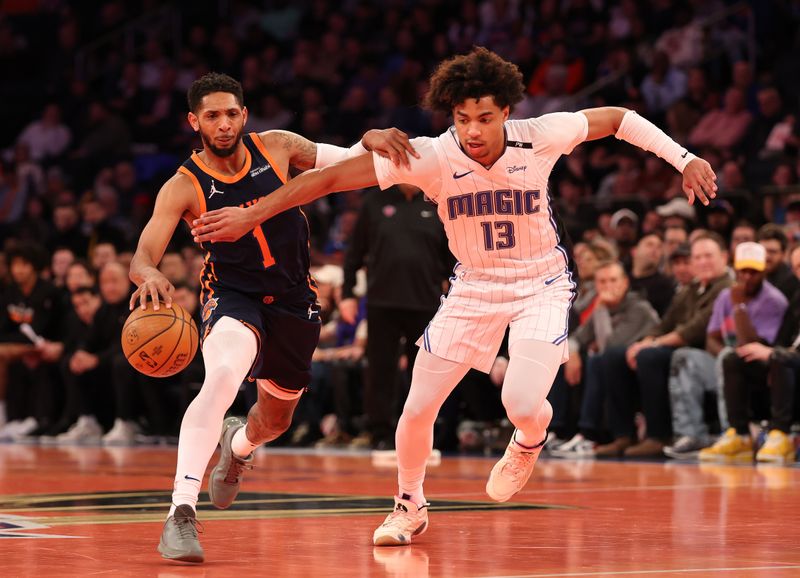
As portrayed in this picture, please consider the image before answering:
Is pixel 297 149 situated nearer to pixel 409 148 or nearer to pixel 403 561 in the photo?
pixel 409 148

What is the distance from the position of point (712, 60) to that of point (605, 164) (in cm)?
198

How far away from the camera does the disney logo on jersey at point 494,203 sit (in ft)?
19.2

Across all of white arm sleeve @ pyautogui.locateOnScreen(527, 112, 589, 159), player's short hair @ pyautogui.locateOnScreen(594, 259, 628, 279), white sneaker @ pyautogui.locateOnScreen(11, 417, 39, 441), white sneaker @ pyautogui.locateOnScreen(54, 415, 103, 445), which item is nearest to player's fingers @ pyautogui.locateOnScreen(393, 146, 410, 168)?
white arm sleeve @ pyautogui.locateOnScreen(527, 112, 589, 159)

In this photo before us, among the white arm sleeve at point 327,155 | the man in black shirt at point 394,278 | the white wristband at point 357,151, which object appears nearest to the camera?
the white wristband at point 357,151

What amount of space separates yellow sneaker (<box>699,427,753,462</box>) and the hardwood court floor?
1.47 ft

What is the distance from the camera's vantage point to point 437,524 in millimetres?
6492

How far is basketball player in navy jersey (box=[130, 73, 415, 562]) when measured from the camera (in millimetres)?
5785

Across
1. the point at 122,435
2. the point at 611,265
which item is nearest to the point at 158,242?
the point at 611,265

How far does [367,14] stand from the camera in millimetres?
20531

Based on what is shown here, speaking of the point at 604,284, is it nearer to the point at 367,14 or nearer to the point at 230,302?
the point at 230,302

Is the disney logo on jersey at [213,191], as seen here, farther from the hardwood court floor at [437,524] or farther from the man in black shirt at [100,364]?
the man in black shirt at [100,364]

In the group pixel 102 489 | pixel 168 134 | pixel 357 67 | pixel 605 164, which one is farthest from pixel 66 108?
pixel 102 489

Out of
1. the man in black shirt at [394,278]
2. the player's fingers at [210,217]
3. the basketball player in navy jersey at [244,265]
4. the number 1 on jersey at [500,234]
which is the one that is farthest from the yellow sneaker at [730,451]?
the player's fingers at [210,217]

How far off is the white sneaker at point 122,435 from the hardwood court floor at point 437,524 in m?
4.11
